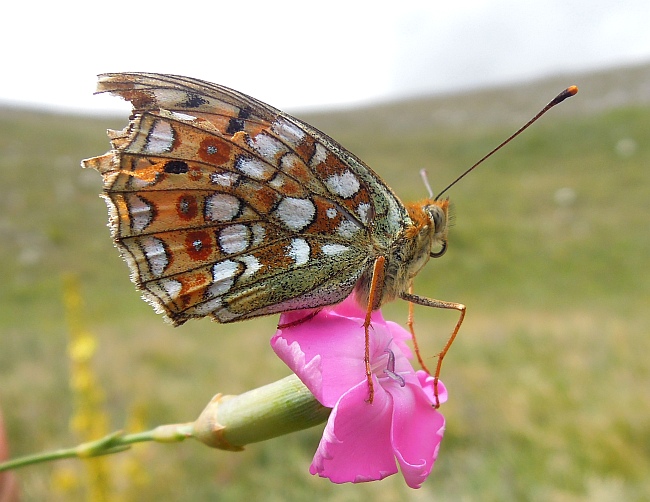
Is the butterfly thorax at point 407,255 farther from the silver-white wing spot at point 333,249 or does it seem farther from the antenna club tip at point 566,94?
the antenna club tip at point 566,94

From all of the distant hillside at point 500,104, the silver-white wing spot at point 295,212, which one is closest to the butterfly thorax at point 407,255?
the silver-white wing spot at point 295,212

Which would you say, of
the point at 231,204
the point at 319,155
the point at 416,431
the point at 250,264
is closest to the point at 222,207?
the point at 231,204

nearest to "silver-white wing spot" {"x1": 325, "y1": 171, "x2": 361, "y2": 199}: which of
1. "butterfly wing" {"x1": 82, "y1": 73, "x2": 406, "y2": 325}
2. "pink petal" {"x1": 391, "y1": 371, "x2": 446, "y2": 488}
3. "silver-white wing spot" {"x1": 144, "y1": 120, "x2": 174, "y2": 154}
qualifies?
"butterfly wing" {"x1": 82, "y1": 73, "x2": 406, "y2": 325}

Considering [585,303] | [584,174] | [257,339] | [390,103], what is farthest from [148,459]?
[390,103]

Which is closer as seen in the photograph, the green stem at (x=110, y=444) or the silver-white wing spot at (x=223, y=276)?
the green stem at (x=110, y=444)

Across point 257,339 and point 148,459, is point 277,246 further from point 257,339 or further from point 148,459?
point 257,339

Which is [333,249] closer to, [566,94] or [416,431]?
[416,431]

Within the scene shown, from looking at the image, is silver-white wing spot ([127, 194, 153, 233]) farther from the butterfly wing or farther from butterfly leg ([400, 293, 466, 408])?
butterfly leg ([400, 293, 466, 408])
